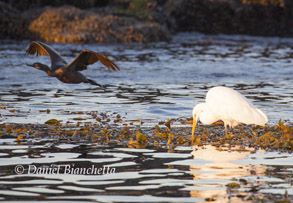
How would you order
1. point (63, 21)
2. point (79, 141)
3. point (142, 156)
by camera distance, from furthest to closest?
point (63, 21) → point (79, 141) → point (142, 156)

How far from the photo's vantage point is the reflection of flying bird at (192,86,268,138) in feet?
32.2

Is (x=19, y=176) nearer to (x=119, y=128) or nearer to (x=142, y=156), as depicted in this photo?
(x=142, y=156)

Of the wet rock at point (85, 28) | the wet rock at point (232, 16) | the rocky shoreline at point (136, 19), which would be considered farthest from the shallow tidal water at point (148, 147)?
the wet rock at point (232, 16)

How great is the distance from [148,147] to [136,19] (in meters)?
23.2

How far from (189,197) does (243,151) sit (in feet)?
8.47

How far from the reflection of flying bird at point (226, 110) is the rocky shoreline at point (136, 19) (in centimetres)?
1747

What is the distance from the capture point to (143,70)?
19.5 metres

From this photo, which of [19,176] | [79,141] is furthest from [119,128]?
[19,176]

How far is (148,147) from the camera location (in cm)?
873

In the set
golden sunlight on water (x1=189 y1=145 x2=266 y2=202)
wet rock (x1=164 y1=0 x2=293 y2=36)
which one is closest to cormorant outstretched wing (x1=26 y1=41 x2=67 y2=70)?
golden sunlight on water (x1=189 y1=145 x2=266 y2=202)

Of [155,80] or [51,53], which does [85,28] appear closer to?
[155,80]

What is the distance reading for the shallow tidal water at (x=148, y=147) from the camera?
645 centimetres
